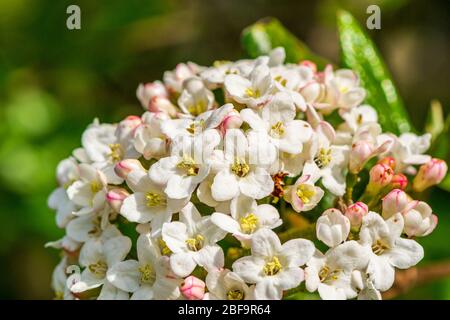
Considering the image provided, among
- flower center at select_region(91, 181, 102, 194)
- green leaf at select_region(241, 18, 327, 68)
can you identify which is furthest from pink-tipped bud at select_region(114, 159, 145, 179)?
green leaf at select_region(241, 18, 327, 68)

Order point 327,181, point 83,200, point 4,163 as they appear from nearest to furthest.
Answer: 1. point 327,181
2. point 83,200
3. point 4,163

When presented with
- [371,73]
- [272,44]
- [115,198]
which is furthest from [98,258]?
[371,73]

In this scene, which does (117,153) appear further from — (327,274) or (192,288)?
(327,274)

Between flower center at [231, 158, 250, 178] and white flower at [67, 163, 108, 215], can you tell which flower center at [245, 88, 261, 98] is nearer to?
flower center at [231, 158, 250, 178]

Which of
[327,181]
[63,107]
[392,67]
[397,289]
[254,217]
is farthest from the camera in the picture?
[392,67]
